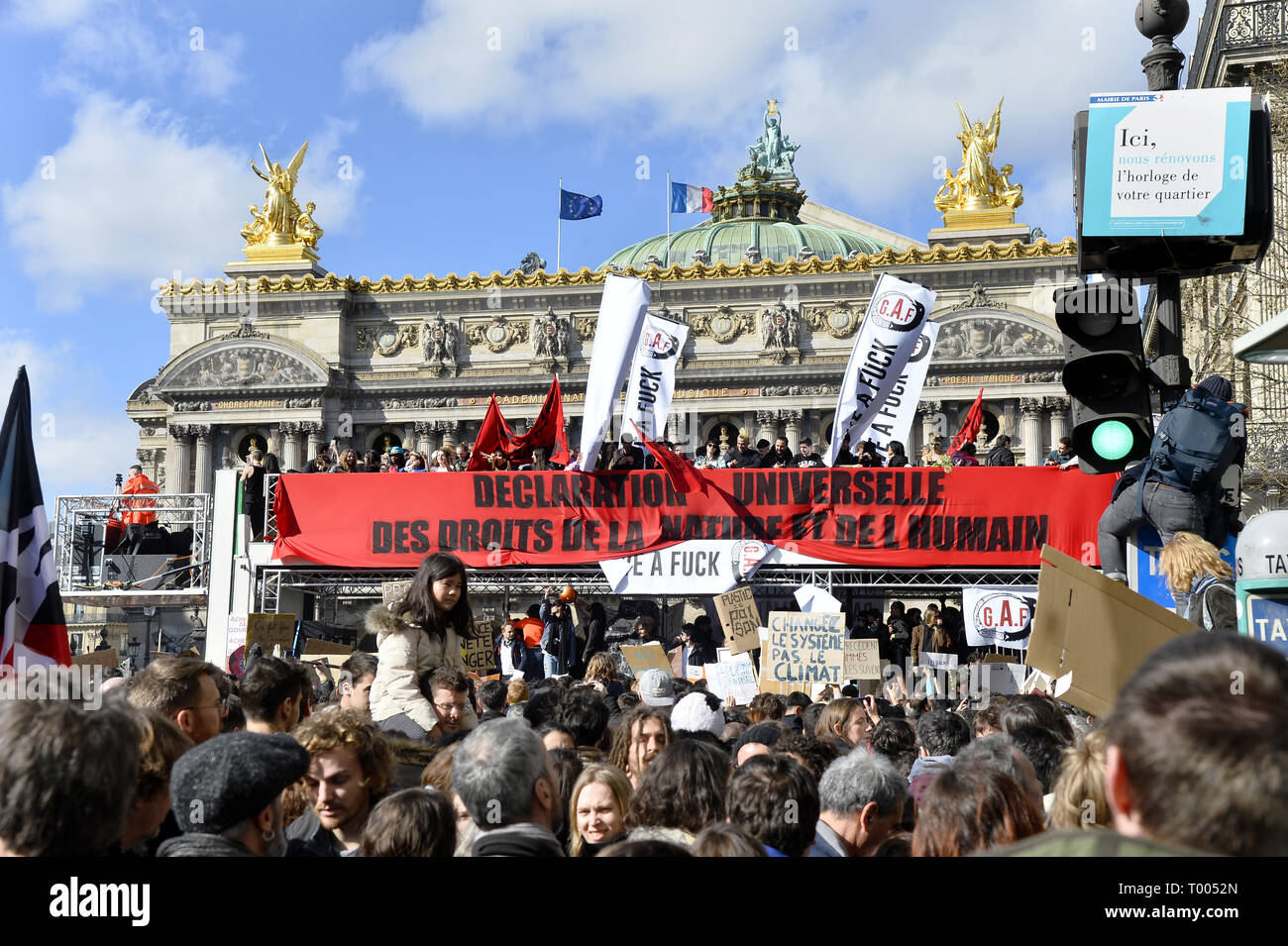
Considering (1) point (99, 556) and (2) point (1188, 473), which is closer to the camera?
(2) point (1188, 473)

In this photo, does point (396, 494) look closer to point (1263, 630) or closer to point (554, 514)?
point (554, 514)

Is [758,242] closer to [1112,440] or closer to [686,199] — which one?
[686,199]

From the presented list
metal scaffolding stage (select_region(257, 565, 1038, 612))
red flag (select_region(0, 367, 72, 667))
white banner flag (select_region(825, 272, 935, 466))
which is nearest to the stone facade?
metal scaffolding stage (select_region(257, 565, 1038, 612))

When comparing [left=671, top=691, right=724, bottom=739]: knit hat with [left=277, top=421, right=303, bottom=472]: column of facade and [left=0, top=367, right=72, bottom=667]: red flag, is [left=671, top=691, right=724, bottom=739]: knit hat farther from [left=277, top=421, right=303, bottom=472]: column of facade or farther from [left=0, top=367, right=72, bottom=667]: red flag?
[left=277, top=421, right=303, bottom=472]: column of facade

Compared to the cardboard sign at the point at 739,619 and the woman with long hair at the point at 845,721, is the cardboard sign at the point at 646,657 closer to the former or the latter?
the cardboard sign at the point at 739,619

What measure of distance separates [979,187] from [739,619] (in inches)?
1409

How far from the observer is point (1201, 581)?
5852 millimetres

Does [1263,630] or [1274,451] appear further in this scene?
[1274,451]

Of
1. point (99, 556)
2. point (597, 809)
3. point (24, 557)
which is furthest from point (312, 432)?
point (597, 809)

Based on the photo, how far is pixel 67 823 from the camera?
2.58m

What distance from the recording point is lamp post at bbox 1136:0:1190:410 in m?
6.48

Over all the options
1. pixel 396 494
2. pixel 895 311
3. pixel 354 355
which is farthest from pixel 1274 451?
pixel 354 355

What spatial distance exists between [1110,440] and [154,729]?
176 inches
